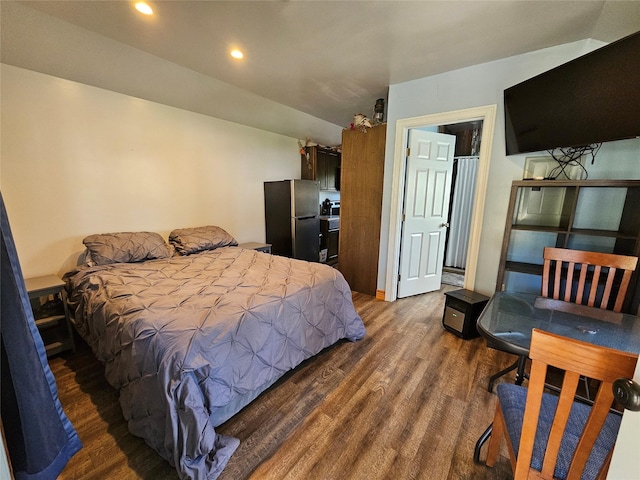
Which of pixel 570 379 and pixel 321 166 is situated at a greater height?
pixel 321 166

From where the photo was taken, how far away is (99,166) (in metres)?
2.59

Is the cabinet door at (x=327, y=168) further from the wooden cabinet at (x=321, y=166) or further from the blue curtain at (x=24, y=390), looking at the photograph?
the blue curtain at (x=24, y=390)

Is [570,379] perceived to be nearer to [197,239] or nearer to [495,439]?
[495,439]

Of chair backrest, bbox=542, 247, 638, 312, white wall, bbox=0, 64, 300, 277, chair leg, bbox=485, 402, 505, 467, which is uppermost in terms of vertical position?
white wall, bbox=0, 64, 300, 277

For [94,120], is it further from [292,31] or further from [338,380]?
[338,380]

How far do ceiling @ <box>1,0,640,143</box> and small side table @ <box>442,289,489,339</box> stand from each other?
218 cm

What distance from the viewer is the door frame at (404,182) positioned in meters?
2.41

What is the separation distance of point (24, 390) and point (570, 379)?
1515 millimetres

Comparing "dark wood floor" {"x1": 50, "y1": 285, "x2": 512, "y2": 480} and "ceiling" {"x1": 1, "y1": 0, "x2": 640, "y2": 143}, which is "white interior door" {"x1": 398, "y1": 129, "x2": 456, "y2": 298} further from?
"dark wood floor" {"x1": 50, "y1": 285, "x2": 512, "y2": 480}

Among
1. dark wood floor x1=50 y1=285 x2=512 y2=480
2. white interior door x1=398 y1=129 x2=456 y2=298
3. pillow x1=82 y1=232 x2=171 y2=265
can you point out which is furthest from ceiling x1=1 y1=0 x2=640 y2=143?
dark wood floor x1=50 y1=285 x2=512 y2=480

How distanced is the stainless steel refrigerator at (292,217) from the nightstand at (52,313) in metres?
2.67

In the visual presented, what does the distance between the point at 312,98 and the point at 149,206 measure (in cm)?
241

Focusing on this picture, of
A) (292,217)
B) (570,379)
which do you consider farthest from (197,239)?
(570,379)

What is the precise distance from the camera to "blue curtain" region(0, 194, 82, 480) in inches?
26.1
